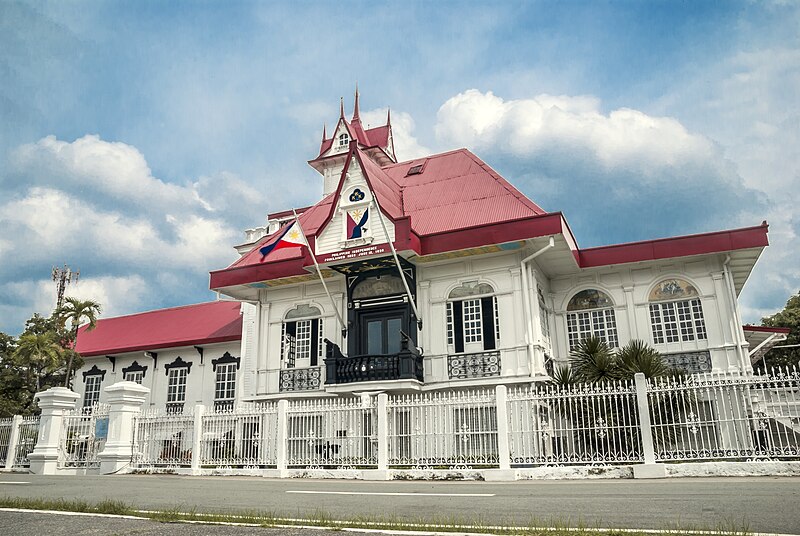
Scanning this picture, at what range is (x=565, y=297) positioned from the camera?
2141cm

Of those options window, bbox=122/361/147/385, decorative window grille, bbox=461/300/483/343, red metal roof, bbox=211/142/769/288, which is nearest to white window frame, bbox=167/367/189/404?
window, bbox=122/361/147/385

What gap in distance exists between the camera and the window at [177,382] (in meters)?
27.0

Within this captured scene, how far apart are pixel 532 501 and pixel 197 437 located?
11.0 metres

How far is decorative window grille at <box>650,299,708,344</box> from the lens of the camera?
63.7 feet

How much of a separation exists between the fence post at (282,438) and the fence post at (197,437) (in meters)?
2.13

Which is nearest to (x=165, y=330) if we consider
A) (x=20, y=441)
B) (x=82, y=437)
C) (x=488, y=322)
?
(x=20, y=441)

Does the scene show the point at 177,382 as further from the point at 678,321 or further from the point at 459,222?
the point at 678,321

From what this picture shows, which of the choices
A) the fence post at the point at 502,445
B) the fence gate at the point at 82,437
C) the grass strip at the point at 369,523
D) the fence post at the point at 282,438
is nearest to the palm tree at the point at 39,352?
the fence gate at the point at 82,437

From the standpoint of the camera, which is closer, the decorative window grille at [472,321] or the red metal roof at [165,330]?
the decorative window grille at [472,321]

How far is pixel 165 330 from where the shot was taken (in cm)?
2911

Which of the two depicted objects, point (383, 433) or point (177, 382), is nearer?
point (383, 433)

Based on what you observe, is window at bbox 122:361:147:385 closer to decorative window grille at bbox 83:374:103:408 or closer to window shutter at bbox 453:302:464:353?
decorative window grille at bbox 83:374:103:408

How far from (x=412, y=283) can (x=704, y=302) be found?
8.92 meters

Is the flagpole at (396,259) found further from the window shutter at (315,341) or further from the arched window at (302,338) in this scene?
the window shutter at (315,341)
